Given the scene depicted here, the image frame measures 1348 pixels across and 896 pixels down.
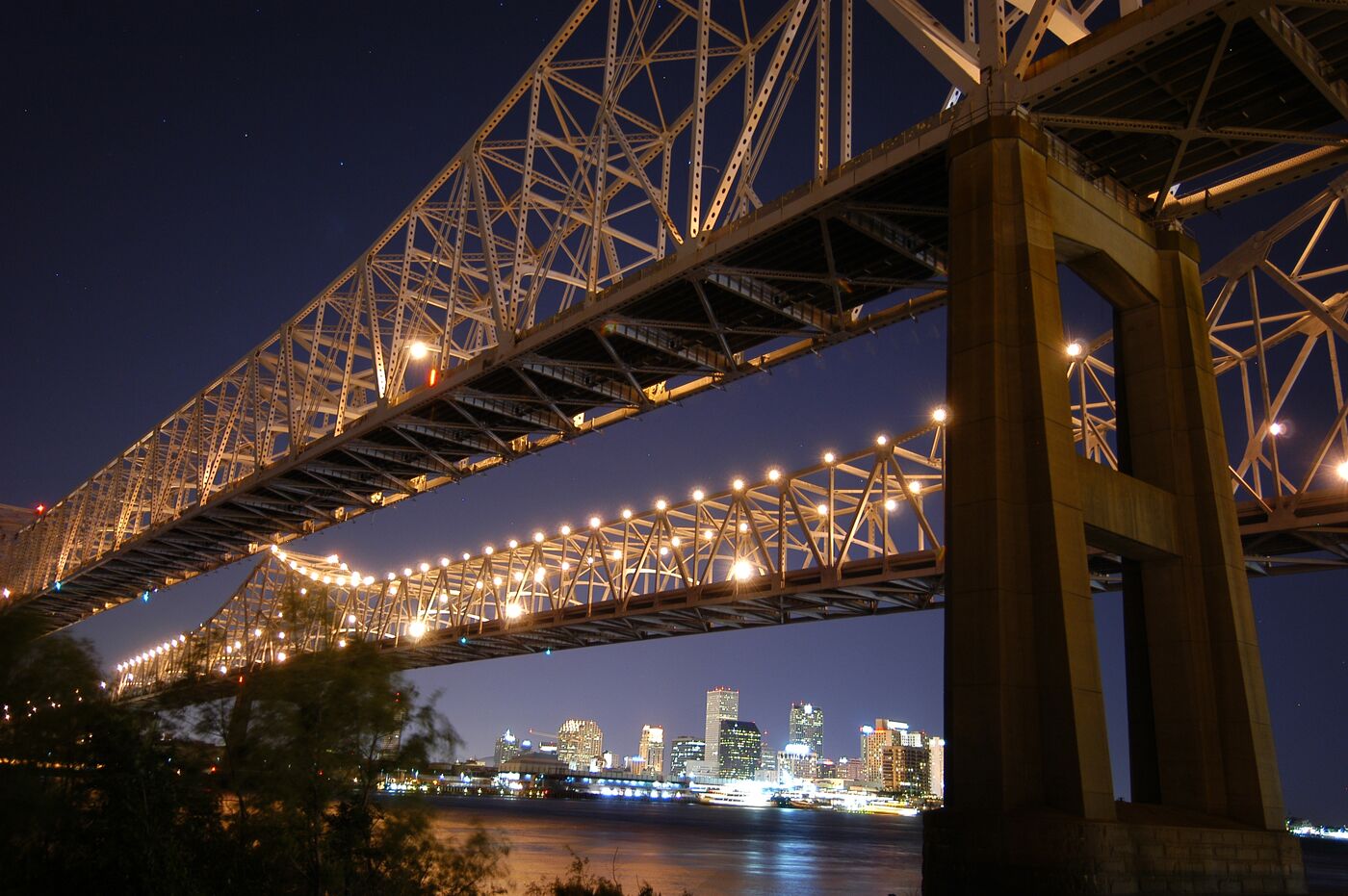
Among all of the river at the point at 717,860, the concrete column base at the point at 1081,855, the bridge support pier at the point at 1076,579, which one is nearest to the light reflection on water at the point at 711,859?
the river at the point at 717,860

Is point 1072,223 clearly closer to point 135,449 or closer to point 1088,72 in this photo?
point 1088,72

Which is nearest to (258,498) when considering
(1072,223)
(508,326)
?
(508,326)

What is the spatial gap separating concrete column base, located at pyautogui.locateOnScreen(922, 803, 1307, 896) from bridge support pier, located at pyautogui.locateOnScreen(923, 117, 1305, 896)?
37mm

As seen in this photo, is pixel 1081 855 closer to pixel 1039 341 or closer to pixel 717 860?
pixel 1039 341

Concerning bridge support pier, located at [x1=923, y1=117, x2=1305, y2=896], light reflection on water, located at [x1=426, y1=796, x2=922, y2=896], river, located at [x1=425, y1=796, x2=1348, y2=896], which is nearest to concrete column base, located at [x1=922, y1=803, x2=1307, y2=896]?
bridge support pier, located at [x1=923, y1=117, x2=1305, y2=896]

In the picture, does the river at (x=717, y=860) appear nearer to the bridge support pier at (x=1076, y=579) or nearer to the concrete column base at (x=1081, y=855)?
the bridge support pier at (x=1076, y=579)

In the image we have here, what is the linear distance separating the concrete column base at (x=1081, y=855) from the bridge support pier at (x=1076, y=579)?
0.12 feet

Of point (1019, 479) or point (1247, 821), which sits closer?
point (1019, 479)

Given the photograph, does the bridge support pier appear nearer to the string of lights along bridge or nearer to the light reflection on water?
the string of lights along bridge

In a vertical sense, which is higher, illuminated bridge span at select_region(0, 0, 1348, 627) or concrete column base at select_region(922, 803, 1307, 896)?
illuminated bridge span at select_region(0, 0, 1348, 627)

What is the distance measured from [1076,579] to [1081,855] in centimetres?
464

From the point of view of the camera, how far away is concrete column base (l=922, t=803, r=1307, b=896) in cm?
1806

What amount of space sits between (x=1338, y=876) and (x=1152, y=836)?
9391cm

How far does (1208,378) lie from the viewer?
85.9 ft
